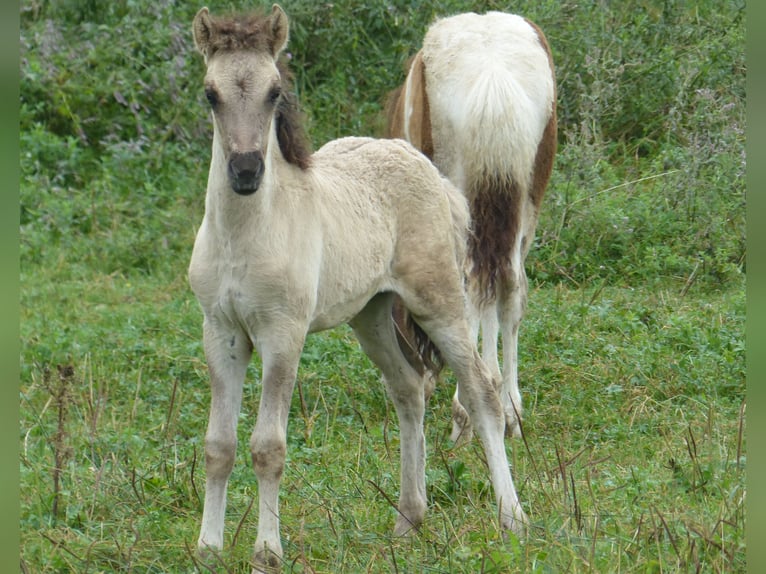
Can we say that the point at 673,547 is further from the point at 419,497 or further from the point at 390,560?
the point at 419,497

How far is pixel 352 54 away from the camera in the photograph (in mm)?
9375

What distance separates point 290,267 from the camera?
11.7ft

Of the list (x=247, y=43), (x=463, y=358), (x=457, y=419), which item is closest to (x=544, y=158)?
(x=457, y=419)

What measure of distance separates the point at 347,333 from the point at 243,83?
10.8 feet

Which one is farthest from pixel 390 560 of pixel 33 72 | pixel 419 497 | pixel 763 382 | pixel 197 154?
pixel 33 72

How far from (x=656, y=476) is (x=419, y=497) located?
0.94m

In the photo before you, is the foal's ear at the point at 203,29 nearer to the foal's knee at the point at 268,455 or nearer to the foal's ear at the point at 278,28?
the foal's ear at the point at 278,28

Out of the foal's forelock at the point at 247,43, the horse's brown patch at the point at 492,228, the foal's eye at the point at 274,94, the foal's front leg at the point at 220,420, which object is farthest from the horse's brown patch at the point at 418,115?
the foal's front leg at the point at 220,420

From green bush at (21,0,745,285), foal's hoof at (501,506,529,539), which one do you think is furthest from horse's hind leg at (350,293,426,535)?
green bush at (21,0,745,285)

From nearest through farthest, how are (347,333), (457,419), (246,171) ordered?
(246,171) < (457,419) < (347,333)

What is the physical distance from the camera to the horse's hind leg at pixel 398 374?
13.9ft

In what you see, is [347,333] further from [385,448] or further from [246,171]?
[246,171]

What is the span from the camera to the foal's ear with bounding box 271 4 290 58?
11.6 feet

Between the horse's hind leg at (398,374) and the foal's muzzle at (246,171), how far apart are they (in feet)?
3.68
